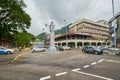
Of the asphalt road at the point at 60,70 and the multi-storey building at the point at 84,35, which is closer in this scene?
the asphalt road at the point at 60,70

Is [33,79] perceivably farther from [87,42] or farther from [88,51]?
[87,42]

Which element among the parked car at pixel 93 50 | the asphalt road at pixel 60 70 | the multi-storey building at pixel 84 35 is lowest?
the asphalt road at pixel 60 70

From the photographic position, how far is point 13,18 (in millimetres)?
36188

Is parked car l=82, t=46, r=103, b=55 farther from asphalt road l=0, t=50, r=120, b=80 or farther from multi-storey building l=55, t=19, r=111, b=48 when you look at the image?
multi-storey building l=55, t=19, r=111, b=48

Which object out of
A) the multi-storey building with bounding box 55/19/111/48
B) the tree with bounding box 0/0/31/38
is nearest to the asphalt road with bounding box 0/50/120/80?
the tree with bounding box 0/0/31/38

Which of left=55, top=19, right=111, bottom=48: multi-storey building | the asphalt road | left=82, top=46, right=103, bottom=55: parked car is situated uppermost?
left=55, top=19, right=111, bottom=48: multi-storey building

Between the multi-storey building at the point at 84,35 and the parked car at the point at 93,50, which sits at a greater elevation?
the multi-storey building at the point at 84,35

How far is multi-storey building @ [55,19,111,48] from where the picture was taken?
89569 millimetres

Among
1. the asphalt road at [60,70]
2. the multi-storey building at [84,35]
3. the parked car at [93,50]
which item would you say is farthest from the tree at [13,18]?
the multi-storey building at [84,35]

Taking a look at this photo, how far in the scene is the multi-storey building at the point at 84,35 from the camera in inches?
3526

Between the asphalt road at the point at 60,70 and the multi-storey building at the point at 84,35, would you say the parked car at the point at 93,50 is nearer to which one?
the asphalt road at the point at 60,70

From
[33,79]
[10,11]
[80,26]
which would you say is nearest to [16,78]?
[33,79]

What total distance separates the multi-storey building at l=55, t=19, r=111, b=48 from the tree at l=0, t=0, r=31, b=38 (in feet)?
168

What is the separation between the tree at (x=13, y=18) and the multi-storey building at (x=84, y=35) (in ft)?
168
